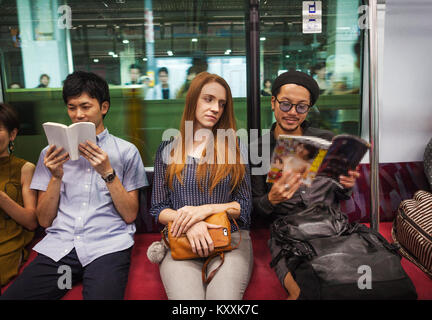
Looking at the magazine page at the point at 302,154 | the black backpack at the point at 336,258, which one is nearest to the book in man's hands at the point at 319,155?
the magazine page at the point at 302,154

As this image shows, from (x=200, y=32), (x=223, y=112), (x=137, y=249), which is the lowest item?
(x=137, y=249)

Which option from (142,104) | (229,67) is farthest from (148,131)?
(229,67)

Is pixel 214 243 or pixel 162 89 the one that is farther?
pixel 162 89

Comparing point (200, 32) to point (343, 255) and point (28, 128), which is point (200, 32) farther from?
point (343, 255)

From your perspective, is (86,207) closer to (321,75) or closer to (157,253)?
(157,253)

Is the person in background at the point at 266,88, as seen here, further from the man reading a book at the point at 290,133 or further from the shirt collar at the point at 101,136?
the shirt collar at the point at 101,136

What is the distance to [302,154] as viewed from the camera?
1.36m

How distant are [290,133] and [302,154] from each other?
1.20ft

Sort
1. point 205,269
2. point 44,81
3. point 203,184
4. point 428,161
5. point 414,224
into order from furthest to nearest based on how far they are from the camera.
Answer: point 44,81
point 428,161
point 414,224
point 203,184
point 205,269

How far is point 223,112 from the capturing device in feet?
5.46

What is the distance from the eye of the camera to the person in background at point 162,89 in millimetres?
2371

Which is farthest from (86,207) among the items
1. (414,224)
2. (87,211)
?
(414,224)

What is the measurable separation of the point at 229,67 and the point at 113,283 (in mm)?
1746

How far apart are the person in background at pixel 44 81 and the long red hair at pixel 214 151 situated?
53.8 inches
